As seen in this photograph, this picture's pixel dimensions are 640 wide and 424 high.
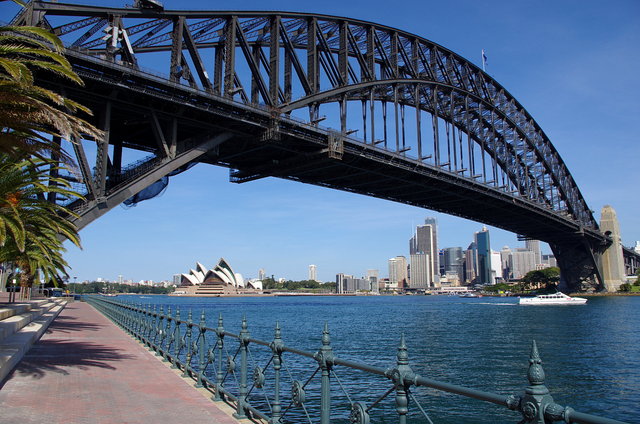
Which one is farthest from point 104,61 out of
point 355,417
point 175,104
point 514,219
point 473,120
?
point 514,219

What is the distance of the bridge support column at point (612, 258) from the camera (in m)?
105

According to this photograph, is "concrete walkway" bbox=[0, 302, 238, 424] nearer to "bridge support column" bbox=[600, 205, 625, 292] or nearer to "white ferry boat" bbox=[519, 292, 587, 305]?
"white ferry boat" bbox=[519, 292, 587, 305]

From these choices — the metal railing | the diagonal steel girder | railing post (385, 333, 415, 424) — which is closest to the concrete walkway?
the metal railing

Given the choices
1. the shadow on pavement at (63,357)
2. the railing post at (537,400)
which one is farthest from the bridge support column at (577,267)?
the railing post at (537,400)

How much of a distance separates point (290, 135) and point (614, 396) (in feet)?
88.2

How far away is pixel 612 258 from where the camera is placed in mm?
106688

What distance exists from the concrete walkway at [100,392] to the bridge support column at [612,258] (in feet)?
358

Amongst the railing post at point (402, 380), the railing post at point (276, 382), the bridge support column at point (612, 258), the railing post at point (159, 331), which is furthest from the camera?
the bridge support column at point (612, 258)

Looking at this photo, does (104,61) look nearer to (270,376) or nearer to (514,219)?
(270,376)

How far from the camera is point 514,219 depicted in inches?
3233

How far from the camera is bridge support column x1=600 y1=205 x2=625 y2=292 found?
105438 mm

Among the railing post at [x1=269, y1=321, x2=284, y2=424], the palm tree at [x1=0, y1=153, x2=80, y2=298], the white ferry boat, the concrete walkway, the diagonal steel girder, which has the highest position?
the diagonal steel girder

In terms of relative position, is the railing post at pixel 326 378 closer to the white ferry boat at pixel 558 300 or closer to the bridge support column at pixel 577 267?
the white ferry boat at pixel 558 300

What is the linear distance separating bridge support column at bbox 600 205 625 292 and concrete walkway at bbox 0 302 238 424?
109 metres
